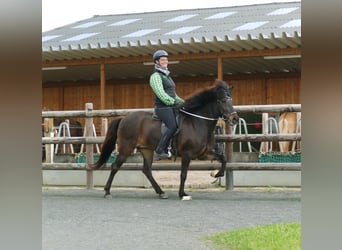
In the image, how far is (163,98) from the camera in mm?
6867

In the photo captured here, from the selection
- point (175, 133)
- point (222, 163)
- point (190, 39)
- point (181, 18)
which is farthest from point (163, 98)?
point (181, 18)

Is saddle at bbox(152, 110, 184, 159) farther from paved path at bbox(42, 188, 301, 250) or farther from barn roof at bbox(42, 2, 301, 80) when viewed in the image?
barn roof at bbox(42, 2, 301, 80)

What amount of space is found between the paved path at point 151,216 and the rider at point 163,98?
679 millimetres

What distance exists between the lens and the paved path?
390 centimetres

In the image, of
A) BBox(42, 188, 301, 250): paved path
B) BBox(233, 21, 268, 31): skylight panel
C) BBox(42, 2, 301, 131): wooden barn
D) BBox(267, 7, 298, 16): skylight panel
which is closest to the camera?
BBox(42, 188, 301, 250): paved path

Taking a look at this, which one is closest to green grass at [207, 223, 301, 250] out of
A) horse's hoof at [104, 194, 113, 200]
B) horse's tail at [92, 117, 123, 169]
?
horse's hoof at [104, 194, 113, 200]

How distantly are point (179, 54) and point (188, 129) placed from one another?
19.5 feet

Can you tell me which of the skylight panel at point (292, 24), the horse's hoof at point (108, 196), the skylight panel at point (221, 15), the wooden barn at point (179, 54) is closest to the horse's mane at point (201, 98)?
the horse's hoof at point (108, 196)

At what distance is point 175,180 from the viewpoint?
397 inches

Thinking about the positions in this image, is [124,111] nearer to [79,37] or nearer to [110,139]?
[110,139]

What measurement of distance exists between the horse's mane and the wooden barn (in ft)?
12.0

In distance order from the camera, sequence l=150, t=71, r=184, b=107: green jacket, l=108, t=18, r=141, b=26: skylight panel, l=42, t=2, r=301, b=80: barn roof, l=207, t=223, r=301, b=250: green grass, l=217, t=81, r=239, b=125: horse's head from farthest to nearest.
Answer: l=108, t=18, r=141, b=26: skylight panel, l=42, t=2, r=301, b=80: barn roof, l=217, t=81, r=239, b=125: horse's head, l=150, t=71, r=184, b=107: green jacket, l=207, t=223, r=301, b=250: green grass

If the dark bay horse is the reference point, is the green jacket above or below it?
above
